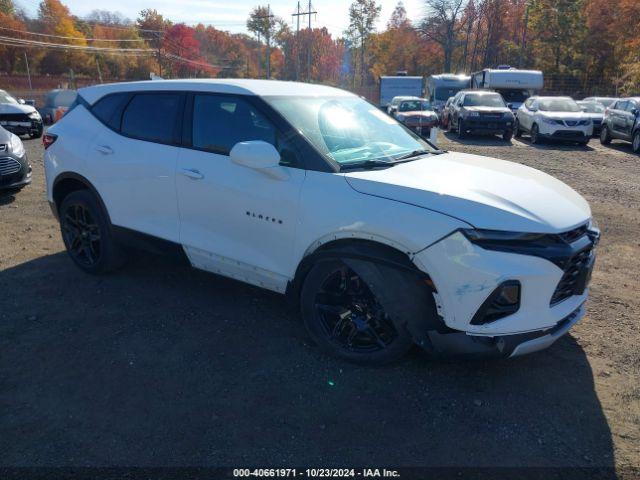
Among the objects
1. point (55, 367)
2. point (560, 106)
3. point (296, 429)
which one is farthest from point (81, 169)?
point (560, 106)

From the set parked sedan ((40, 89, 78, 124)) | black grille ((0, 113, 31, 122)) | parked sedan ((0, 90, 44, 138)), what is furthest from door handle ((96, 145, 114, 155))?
parked sedan ((40, 89, 78, 124))

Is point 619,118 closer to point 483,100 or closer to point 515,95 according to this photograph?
point 483,100

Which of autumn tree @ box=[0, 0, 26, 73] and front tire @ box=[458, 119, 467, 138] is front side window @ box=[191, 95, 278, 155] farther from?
autumn tree @ box=[0, 0, 26, 73]

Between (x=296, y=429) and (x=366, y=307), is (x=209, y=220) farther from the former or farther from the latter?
(x=296, y=429)

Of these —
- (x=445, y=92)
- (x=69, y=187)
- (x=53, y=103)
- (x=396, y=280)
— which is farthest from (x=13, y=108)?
(x=445, y=92)

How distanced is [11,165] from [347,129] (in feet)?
19.6

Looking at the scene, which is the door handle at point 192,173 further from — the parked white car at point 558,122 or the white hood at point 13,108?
the parked white car at point 558,122

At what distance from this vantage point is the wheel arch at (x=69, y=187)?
4.45 m

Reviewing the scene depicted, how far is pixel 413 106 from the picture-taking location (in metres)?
21.0

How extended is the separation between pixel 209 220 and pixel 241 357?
1031mm

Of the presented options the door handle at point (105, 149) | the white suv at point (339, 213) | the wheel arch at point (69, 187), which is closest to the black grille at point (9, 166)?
the wheel arch at point (69, 187)

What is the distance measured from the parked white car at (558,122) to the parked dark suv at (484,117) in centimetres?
85

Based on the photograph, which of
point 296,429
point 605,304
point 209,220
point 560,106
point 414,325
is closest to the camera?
point 296,429

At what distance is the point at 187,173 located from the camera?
12.2 feet
